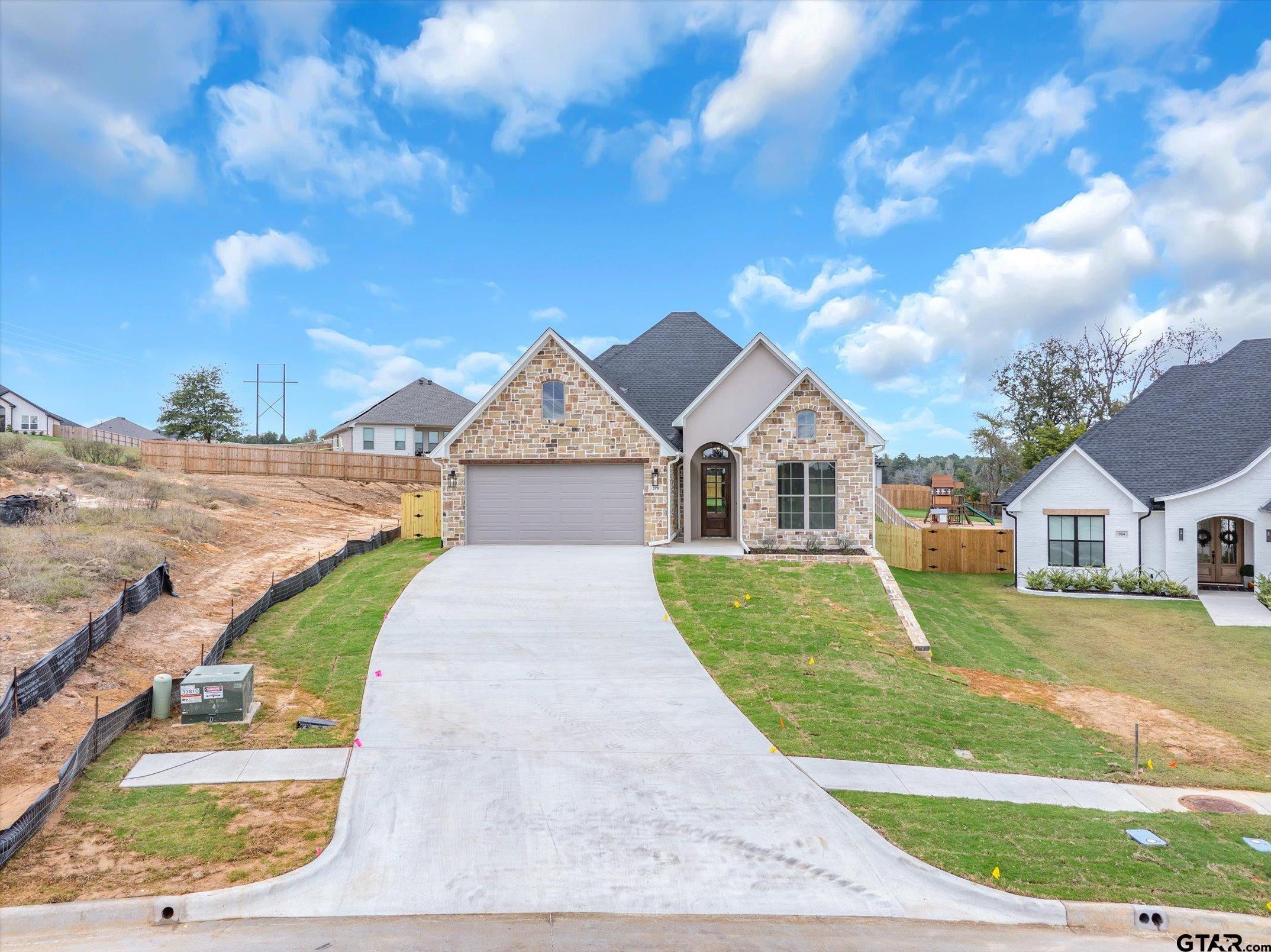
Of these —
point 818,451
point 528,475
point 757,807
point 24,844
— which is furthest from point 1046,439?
point 24,844

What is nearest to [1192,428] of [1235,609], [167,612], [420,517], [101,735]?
[1235,609]

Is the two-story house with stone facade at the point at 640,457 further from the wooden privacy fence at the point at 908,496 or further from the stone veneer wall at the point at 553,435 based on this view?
the wooden privacy fence at the point at 908,496

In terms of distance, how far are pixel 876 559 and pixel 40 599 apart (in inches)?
742

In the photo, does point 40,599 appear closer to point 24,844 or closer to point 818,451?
point 24,844

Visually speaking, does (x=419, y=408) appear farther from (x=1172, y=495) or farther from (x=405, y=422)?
(x=1172, y=495)

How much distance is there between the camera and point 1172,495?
20188 mm

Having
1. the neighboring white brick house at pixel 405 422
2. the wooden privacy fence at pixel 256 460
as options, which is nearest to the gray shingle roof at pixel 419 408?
the neighboring white brick house at pixel 405 422

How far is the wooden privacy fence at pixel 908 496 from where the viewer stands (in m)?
51.6

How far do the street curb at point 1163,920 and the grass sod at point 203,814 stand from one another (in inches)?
268

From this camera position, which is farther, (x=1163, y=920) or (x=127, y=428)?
(x=127, y=428)

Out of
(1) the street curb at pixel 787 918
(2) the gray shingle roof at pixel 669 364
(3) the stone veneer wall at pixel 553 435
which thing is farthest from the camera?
(2) the gray shingle roof at pixel 669 364

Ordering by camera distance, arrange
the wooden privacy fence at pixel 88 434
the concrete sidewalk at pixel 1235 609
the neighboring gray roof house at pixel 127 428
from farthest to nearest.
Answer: the neighboring gray roof house at pixel 127 428 → the wooden privacy fence at pixel 88 434 → the concrete sidewalk at pixel 1235 609

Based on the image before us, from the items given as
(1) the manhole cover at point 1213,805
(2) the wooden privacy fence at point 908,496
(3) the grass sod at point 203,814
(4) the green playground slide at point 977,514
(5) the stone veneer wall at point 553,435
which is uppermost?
(5) the stone veneer wall at point 553,435

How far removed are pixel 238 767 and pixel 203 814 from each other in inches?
42.7
